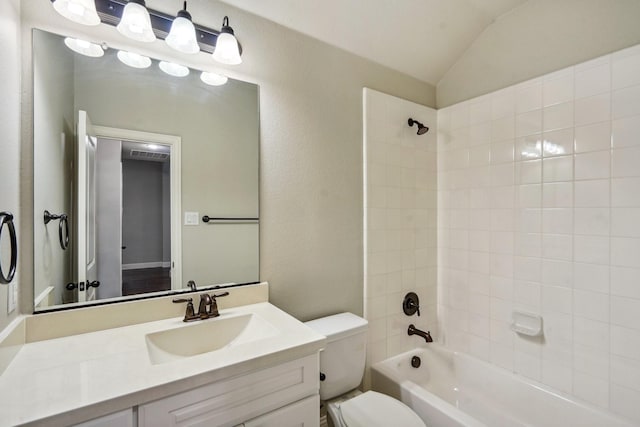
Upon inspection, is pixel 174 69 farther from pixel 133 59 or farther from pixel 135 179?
pixel 135 179

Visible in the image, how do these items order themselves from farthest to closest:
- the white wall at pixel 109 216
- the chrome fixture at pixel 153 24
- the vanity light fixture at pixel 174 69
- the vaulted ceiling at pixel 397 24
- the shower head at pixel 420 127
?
1. the shower head at pixel 420 127
2. the vaulted ceiling at pixel 397 24
3. the vanity light fixture at pixel 174 69
4. the white wall at pixel 109 216
5. the chrome fixture at pixel 153 24

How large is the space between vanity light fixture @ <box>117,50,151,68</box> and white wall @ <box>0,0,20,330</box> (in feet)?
1.00

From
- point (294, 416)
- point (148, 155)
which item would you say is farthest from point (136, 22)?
point (294, 416)

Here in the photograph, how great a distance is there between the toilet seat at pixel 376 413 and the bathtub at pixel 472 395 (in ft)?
0.73

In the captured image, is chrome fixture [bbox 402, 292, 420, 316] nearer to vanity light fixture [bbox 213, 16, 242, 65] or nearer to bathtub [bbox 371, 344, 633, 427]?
bathtub [bbox 371, 344, 633, 427]

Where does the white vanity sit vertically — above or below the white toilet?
above

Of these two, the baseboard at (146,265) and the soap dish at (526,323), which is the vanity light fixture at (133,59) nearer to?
the baseboard at (146,265)

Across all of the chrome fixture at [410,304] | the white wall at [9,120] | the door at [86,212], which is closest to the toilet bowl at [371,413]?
the chrome fixture at [410,304]

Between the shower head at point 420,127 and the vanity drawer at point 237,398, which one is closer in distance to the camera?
the vanity drawer at point 237,398

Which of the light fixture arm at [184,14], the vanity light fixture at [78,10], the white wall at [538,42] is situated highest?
the white wall at [538,42]

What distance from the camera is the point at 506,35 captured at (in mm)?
1963

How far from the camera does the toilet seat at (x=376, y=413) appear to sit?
4.50 ft

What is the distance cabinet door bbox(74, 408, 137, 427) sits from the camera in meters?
0.73

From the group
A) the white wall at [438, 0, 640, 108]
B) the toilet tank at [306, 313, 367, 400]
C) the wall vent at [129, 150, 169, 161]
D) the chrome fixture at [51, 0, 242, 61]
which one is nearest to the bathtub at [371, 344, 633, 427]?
the toilet tank at [306, 313, 367, 400]
